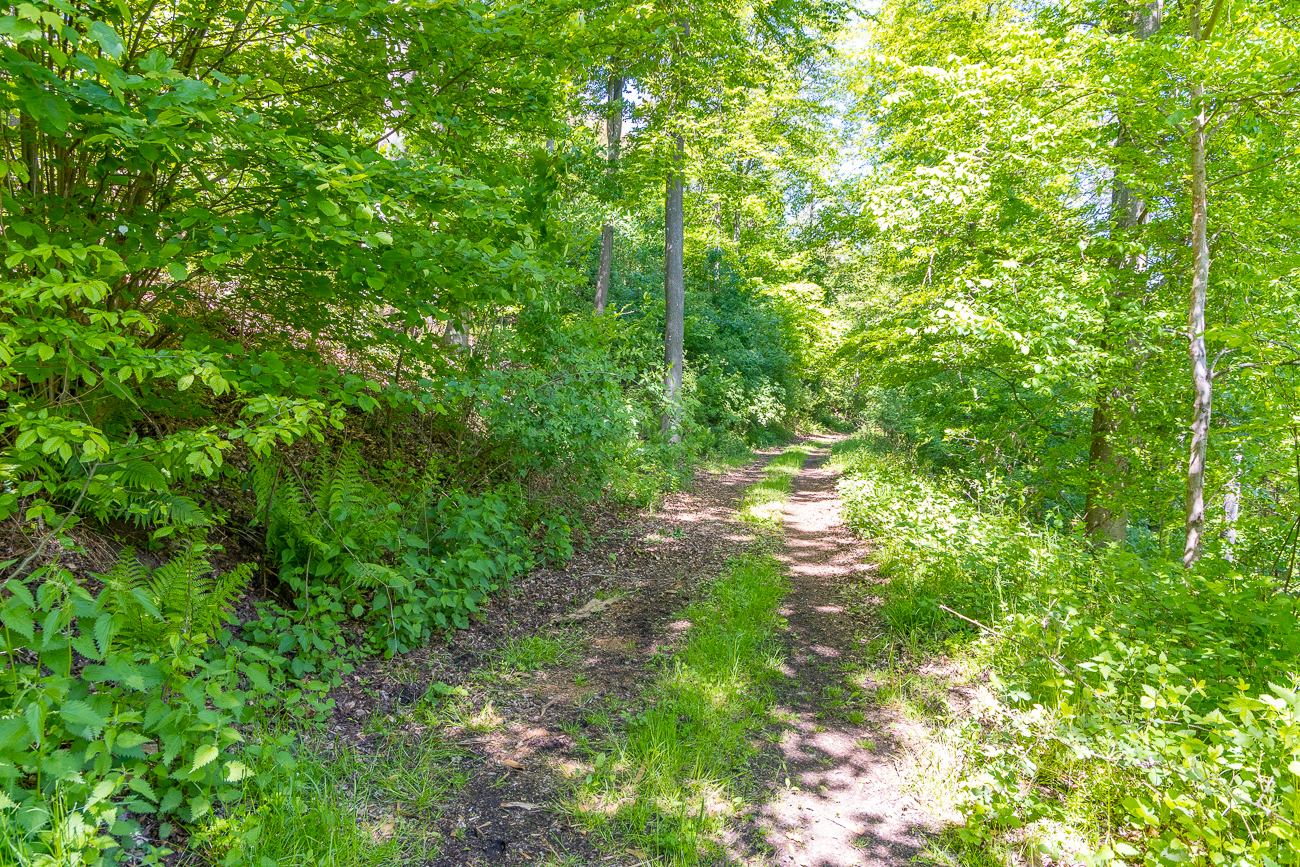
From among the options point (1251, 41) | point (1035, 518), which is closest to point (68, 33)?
point (1251, 41)

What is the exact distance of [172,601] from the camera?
285 centimetres

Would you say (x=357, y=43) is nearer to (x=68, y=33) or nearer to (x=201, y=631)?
(x=68, y=33)

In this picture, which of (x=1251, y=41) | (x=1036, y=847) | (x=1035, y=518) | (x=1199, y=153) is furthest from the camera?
(x=1035, y=518)

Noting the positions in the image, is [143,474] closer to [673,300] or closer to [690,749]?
[690,749]

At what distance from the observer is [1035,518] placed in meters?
10.6

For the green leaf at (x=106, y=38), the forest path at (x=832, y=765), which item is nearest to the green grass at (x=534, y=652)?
the forest path at (x=832, y=765)

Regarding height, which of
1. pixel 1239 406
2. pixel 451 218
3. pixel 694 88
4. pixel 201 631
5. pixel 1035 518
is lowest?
pixel 1035 518

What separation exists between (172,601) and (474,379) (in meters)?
2.79

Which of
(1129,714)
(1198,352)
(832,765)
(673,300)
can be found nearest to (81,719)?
(832,765)

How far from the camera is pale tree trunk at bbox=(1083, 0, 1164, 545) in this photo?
6.95 metres

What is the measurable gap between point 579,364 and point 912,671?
13.9 ft

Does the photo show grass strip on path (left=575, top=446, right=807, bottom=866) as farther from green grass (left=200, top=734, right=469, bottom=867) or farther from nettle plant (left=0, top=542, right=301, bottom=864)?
nettle plant (left=0, top=542, right=301, bottom=864)

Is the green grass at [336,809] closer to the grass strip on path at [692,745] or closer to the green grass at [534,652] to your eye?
the grass strip on path at [692,745]

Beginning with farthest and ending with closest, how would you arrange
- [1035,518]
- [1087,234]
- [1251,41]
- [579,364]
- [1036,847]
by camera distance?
[1035,518]
[1087,234]
[579,364]
[1251,41]
[1036,847]
